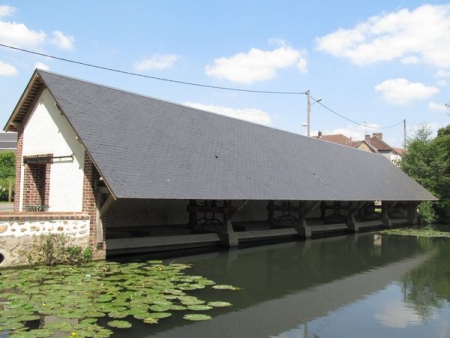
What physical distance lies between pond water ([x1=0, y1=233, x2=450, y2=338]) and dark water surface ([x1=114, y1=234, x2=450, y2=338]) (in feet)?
0.05

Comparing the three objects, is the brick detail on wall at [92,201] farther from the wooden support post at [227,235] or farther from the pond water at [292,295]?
the wooden support post at [227,235]

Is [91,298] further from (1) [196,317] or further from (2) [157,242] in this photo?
(2) [157,242]

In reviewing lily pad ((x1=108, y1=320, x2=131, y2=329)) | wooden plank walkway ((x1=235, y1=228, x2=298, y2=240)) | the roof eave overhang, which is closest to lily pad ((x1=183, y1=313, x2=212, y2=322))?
lily pad ((x1=108, y1=320, x2=131, y2=329))

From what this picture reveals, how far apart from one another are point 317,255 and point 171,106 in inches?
227

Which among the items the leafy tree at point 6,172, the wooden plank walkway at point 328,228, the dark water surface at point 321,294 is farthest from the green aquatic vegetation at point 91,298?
the leafy tree at point 6,172

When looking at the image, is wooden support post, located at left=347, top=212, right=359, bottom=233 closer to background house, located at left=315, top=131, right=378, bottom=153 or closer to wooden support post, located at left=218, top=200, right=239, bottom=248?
wooden support post, located at left=218, top=200, right=239, bottom=248

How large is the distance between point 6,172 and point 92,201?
23043 mm

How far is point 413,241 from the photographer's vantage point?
15922mm

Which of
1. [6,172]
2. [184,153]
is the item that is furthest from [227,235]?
[6,172]

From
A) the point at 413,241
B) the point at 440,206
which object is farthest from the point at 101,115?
the point at 440,206

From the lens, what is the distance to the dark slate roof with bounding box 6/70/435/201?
29.0 feet

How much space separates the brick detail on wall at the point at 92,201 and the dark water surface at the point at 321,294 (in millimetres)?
1818

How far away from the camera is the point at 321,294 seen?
23.6ft

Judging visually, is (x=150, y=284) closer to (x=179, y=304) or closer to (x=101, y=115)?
(x=179, y=304)
